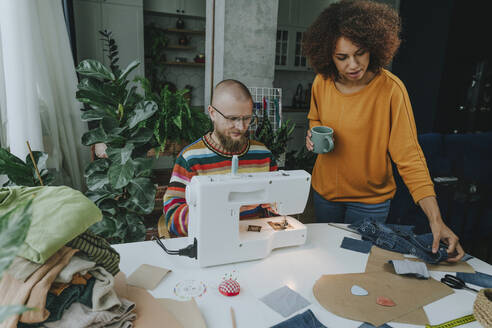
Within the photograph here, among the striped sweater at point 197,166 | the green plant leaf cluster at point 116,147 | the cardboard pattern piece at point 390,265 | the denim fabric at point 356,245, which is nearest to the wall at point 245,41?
the green plant leaf cluster at point 116,147

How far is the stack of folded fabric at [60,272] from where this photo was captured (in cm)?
72

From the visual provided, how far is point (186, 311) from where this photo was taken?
0.91 meters

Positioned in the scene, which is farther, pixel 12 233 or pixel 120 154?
pixel 120 154

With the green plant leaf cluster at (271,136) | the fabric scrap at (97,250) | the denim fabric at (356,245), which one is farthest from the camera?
the green plant leaf cluster at (271,136)

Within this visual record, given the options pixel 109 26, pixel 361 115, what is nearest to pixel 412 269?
pixel 361 115

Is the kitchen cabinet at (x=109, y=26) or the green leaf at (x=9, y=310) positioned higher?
the kitchen cabinet at (x=109, y=26)

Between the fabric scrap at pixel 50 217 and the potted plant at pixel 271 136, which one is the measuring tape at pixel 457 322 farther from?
the potted plant at pixel 271 136

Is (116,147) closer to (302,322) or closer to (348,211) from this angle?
(348,211)

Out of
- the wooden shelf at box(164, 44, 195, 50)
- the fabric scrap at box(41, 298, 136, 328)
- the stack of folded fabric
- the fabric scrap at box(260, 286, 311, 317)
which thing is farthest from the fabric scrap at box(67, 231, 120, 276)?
the wooden shelf at box(164, 44, 195, 50)

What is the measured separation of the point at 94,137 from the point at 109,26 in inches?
136

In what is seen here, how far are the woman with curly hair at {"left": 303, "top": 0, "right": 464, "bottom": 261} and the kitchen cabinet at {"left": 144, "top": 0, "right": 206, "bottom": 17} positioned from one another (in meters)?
3.98

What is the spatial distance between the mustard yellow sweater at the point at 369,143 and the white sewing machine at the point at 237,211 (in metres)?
0.48

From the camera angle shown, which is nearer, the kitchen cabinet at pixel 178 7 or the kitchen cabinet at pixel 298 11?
the kitchen cabinet at pixel 178 7

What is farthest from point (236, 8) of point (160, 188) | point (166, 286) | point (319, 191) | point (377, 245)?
point (166, 286)
